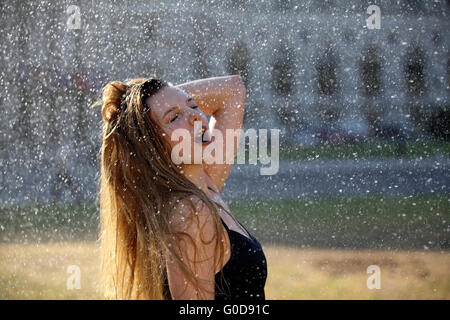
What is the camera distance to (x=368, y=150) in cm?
1182

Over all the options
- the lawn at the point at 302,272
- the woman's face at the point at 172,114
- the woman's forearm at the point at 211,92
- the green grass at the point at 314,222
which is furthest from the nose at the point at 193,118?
the green grass at the point at 314,222

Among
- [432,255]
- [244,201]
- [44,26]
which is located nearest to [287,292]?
[432,255]

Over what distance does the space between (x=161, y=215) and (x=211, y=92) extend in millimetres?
655

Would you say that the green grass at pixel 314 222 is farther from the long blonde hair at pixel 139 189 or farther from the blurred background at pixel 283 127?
the long blonde hair at pixel 139 189

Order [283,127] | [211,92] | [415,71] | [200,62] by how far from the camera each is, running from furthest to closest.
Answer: [415,71]
[283,127]
[200,62]
[211,92]

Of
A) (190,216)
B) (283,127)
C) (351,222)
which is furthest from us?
(283,127)

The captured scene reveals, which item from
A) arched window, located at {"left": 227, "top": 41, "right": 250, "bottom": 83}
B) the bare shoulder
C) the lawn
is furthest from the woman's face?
arched window, located at {"left": 227, "top": 41, "right": 250, "bottom": 83}

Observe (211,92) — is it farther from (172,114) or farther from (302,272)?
(302,272)

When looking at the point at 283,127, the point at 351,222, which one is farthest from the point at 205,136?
the point at 283,127

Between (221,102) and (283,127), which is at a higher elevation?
(283,127)

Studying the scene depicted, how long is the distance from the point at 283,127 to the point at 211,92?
1125 centimetres

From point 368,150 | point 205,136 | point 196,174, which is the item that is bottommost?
point 196,174

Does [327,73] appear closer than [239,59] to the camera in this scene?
No

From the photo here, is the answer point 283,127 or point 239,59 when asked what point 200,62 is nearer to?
point 239,59
